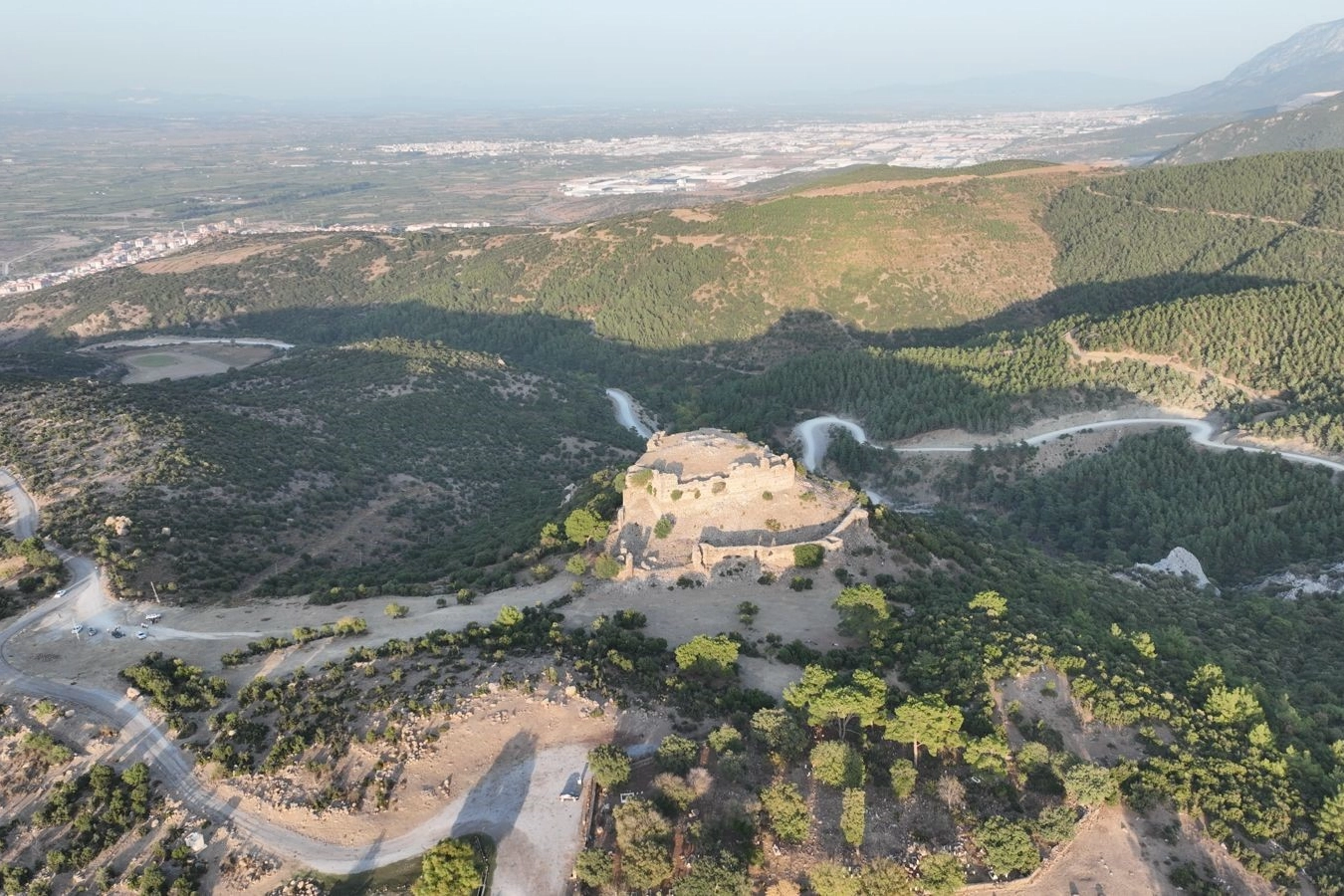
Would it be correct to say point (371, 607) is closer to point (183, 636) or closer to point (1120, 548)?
point (183, 636)

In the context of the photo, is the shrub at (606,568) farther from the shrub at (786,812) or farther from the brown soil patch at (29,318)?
the brown soil patch at (29,318)

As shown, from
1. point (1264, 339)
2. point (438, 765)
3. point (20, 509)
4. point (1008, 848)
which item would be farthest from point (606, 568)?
point (1264, 339)

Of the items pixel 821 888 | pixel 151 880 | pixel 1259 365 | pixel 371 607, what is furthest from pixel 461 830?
pixel 1259 365

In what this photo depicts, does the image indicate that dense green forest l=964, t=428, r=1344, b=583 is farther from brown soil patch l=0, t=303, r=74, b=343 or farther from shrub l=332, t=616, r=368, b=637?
brown soil patch l=0, t=303, r=74, b=343

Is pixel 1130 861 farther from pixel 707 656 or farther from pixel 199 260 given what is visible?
pixel 199 260

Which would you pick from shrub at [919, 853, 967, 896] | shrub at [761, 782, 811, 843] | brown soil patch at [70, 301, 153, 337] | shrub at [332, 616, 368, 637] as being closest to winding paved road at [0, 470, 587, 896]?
shrub at [761, 782, 811, 843]

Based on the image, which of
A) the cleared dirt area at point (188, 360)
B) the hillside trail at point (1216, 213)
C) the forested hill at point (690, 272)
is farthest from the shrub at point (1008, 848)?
the hillside trail at point (1216, 213)
